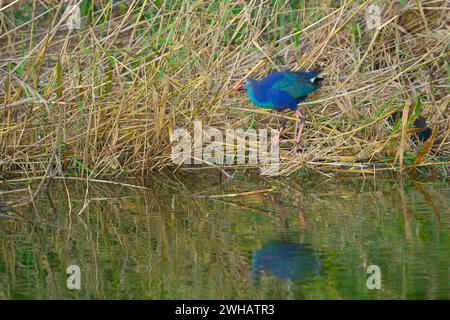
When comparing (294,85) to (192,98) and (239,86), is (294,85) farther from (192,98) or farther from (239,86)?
(192,98)

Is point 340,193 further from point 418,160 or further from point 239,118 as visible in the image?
point 239,118

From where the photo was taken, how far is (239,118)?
579 cm

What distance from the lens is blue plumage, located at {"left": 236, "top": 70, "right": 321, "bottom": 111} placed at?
5.42m

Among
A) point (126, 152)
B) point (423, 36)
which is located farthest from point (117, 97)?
point (423, 36)

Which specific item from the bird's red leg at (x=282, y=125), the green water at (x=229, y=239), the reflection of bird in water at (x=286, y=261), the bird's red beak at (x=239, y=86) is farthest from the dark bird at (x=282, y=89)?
the reflection of bird in water at (x=286, y=261)

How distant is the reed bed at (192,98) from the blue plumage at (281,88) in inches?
7.0

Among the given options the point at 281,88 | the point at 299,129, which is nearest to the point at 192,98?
the point at 281,88

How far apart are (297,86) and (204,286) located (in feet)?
7.06

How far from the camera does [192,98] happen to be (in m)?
5.53

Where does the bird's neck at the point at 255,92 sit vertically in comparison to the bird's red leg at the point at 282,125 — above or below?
above

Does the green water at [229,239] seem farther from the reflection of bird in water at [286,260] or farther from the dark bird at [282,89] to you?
the dark bird at [282,89]

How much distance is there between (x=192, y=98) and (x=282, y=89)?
0.51 metres

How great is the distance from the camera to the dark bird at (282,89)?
17.8 feet

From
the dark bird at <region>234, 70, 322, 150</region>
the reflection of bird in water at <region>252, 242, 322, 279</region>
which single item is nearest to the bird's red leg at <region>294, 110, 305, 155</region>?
the dark bird at <region>234, 70, 322, 150</region>
